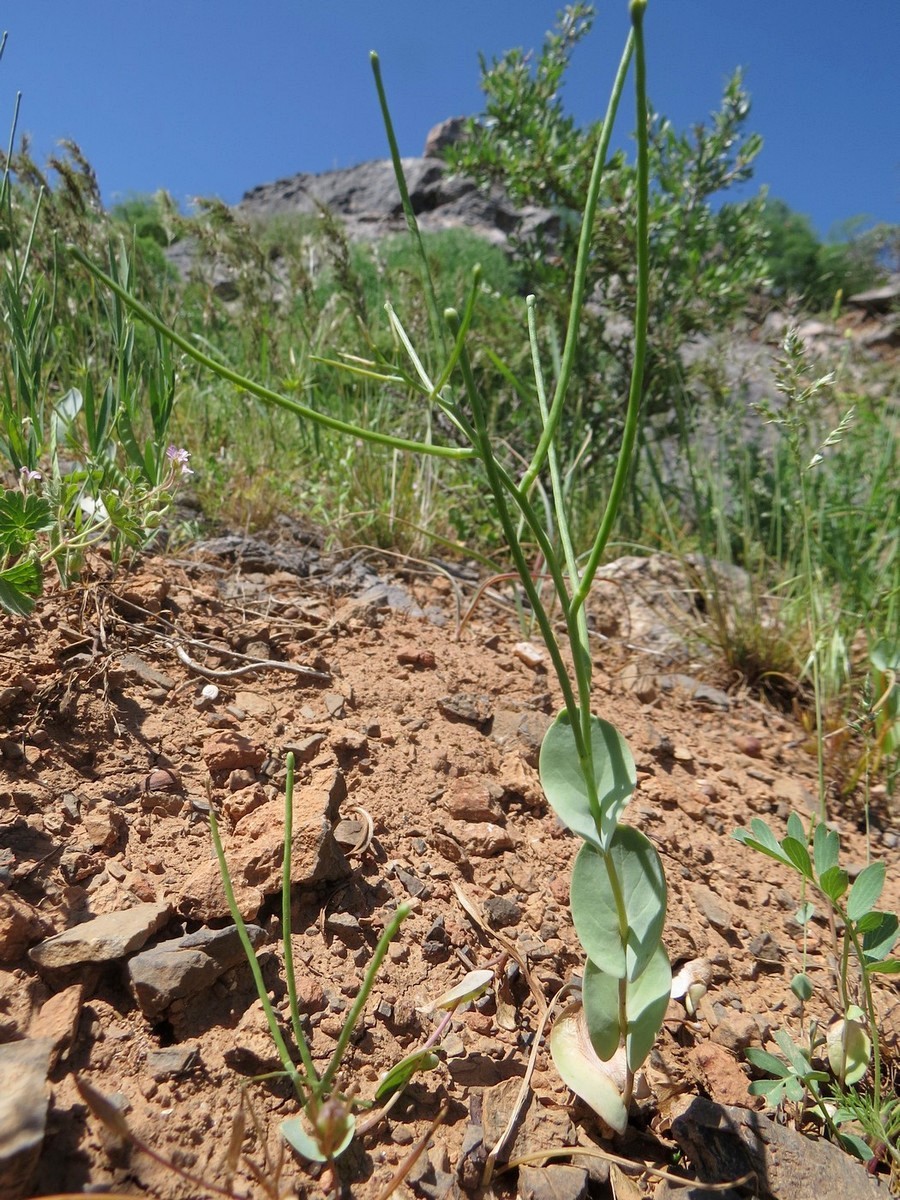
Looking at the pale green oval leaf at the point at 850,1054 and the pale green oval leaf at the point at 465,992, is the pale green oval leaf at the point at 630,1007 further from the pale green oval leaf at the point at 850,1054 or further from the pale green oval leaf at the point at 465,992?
the pale green oval leaf at the point at 850,1054

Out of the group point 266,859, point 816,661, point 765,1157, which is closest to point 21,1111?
point 266,859

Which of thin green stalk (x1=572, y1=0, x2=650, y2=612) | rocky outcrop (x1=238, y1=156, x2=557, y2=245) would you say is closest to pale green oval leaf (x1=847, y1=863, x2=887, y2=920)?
thin green stalk (x1=572, y1=0, x2=650, y2=612)

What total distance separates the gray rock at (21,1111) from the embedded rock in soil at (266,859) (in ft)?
0.72

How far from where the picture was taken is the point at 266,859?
91cm

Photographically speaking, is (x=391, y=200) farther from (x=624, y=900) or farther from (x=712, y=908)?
(x=624, y=900)

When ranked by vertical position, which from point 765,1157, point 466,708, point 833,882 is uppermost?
point 466,708

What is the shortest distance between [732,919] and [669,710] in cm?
63

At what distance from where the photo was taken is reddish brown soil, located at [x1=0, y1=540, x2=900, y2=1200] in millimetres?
712

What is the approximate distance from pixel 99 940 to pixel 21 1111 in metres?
0.19

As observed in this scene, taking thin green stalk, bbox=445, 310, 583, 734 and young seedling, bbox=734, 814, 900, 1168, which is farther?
young seedling, bbox=734, 814, 900, 1168

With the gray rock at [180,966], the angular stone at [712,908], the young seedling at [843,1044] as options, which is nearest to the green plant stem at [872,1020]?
the young seedling at [843,1044]

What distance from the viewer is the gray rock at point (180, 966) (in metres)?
0.75

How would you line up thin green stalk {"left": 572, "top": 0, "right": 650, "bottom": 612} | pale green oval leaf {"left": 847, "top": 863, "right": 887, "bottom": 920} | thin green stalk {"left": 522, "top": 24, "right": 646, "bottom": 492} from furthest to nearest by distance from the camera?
pale green oval leaf {"left": 847, "top": 863, "right": 887, "bottom": 920} → thin green stalk {"left": 522, "top": 24, "right": 646, "bottom": 492} → thin green stalk {"left": 572, "top": 0, "right": 650, "bottom": 612}

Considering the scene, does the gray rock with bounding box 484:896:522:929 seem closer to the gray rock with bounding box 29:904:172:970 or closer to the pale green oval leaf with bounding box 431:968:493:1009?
the pale green oval leaf with bounding box 431:968:493:1009
